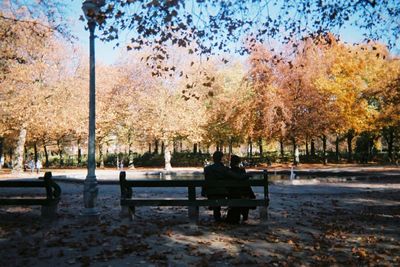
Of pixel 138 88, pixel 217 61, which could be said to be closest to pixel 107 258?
pixel 138 88

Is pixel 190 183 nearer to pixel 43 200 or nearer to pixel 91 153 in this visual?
pixel 91 153

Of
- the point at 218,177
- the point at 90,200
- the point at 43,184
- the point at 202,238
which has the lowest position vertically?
the point at 202,238

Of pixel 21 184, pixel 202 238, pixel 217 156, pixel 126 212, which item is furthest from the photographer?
pixel 126 212

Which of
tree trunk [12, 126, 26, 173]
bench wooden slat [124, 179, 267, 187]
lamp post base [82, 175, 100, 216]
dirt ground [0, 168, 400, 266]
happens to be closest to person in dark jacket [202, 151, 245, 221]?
bench wooden slat [124, 179, 267, 187]

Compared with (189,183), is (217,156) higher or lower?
higher

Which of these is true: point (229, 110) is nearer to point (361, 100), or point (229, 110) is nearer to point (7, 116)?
point (361, 100)

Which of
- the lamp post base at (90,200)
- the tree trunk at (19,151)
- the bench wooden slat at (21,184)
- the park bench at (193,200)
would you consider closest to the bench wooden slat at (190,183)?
the park bench at (193,200)

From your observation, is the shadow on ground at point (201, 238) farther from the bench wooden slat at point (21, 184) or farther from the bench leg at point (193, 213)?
the bench wooden slat at point (21, 184)

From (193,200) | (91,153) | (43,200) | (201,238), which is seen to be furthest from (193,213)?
(43,200)

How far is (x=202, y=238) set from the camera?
25.7 feet

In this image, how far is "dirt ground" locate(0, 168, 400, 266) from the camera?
6367mm

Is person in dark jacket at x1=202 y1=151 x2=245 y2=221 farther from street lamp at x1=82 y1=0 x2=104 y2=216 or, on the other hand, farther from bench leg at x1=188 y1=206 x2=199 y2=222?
street lamp at x1=82 y1=0 x2=104 y2=216

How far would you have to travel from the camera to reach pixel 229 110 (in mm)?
45062

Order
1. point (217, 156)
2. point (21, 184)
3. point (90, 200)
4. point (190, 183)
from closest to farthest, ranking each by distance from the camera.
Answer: point (190, 183), point (217, 156), point (21, 184), point (90, 200)
